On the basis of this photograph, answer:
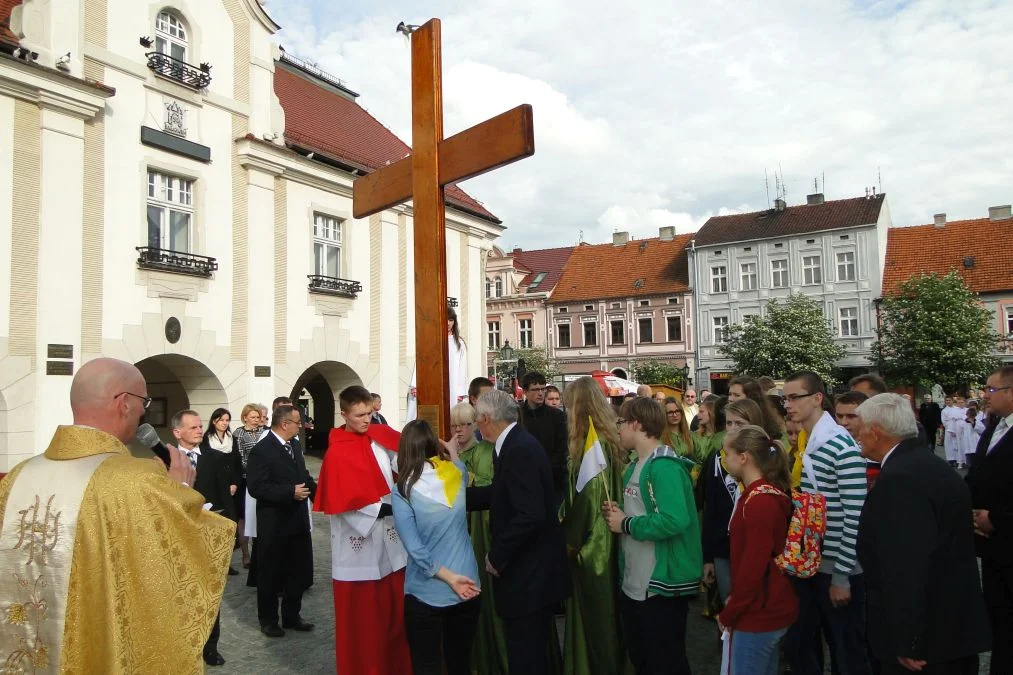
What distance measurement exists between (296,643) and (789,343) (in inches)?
1250

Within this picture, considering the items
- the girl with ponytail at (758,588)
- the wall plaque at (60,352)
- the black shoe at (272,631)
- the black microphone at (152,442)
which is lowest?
the black shoe at (272,631)

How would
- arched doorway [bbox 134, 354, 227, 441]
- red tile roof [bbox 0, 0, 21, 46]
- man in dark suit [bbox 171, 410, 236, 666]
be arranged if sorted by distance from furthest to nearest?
1. arched doorway [bbox 134, 354, 227, 441]
2. red tile roof [bbox 0, 0, 21, 46]
3. man in dark suit [bbox 171, 410, 236, 666]

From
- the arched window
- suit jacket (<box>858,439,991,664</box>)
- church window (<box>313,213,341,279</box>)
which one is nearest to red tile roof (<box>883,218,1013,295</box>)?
church window (<box>313,213,341,279</box>)

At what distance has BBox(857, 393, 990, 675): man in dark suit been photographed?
3092 millimetres

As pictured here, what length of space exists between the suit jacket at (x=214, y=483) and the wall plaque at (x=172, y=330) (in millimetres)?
7180

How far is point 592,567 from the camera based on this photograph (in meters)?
4.70

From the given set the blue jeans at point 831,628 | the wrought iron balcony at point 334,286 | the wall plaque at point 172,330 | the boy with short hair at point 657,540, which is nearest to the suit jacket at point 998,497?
the blue jeans at point 831,628

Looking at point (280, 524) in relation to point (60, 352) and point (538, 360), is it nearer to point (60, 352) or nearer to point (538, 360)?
point (60, 352)

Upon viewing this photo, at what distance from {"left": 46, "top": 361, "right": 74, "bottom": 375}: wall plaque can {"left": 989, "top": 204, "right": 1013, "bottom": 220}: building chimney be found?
1672 inches

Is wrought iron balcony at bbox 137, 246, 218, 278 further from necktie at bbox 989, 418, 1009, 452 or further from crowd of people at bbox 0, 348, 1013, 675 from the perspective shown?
necktie at bbox 989, 418, 1009, 452

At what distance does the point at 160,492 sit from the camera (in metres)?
2.79

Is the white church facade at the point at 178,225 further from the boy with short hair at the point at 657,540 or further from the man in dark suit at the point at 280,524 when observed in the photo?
the boy with short hair at the point at 657,540

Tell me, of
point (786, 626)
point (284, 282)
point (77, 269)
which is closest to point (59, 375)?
point (77, 269)

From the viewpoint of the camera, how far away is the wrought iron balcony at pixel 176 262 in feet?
44.8
